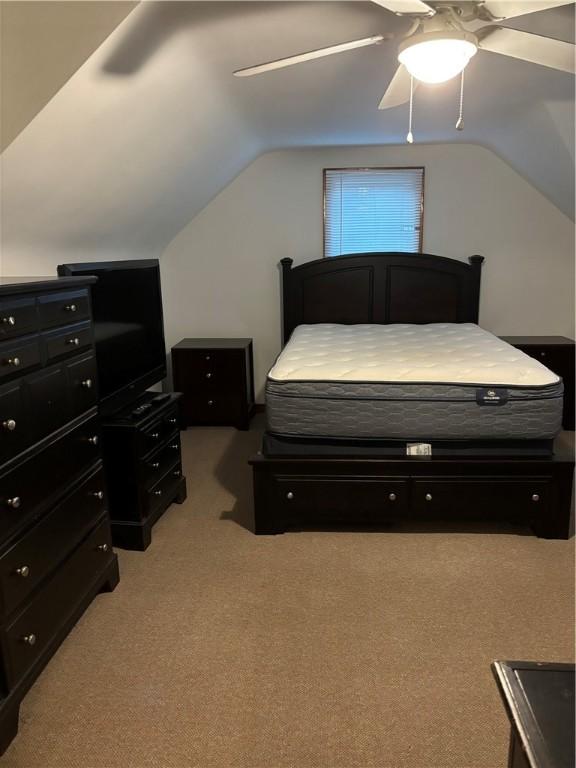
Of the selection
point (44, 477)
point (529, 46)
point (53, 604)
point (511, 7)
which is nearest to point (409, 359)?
point (529, 46)

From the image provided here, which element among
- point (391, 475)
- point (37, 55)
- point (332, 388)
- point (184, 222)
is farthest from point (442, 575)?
point (184, 222)

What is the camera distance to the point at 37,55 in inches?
79.0

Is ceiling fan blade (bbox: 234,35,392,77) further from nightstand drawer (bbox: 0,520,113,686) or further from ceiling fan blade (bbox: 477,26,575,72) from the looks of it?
nightstand drawer (bbox: 0,520,113,686)

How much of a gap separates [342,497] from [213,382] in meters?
2.12

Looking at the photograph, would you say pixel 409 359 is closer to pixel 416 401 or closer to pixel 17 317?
pixel 416 401

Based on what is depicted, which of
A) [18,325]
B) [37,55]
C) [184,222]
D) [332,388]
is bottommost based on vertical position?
[332,388]

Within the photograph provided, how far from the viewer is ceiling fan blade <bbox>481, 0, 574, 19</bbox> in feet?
5.87

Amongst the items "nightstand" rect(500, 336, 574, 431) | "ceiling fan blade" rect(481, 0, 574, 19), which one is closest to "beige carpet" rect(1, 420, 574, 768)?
"nightstand" rect(500, 336, 574, 431)

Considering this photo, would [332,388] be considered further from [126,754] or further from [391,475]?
[126,754]

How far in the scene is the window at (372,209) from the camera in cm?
488

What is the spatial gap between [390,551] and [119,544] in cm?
142

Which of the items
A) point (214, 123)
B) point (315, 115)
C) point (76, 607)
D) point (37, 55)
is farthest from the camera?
point (315, 115)

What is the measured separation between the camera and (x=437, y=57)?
1.95 m

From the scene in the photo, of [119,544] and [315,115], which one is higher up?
[315,115]
